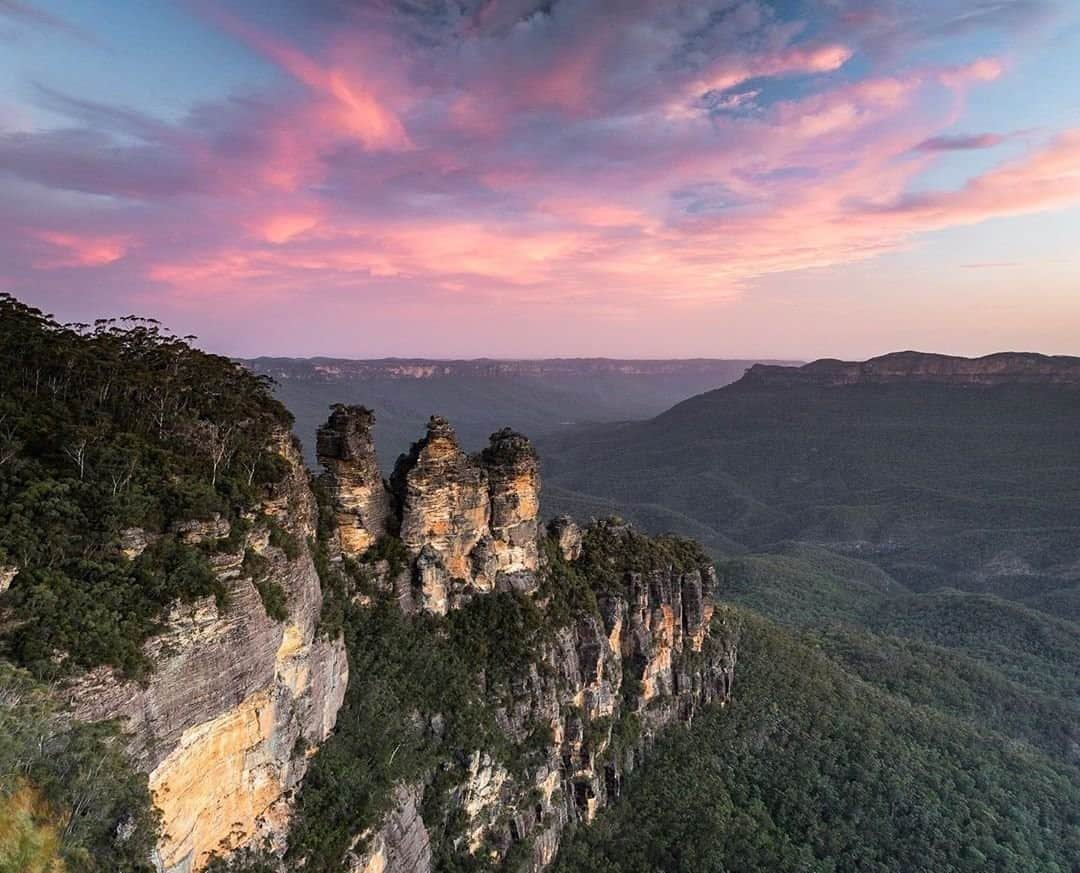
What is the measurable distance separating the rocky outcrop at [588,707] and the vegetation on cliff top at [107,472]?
1469 cm

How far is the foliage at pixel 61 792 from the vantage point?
13.5m

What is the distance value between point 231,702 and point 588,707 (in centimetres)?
2824

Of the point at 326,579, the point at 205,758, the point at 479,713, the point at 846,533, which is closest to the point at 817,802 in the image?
the point at 479,713

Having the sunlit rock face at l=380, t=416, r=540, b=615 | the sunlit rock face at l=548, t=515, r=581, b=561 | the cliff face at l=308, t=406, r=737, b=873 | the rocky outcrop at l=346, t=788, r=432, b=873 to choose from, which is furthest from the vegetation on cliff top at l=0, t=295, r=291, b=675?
the sunlit rock face at l=548, t=515, r=581, b=561

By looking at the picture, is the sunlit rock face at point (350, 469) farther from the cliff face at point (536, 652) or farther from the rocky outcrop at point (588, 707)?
the rocky outcrop at point (588, 707)

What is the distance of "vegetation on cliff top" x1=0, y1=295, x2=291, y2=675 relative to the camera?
54.0ft

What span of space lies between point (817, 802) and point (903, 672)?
32.5 metres

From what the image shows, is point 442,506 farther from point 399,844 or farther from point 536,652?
point 399,844

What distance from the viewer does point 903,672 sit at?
69.8 metres

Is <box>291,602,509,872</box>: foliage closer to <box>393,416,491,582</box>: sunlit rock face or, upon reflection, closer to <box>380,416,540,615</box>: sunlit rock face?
<box>380,416,540,615</box>: sunlit rock face

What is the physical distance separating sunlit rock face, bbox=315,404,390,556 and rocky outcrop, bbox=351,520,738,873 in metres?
12.7

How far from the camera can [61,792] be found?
1441 cm

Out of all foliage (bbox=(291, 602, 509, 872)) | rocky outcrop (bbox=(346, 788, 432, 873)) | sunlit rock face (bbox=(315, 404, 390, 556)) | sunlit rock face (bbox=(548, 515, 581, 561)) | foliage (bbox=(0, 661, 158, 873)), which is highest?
sunlit rock face (bbox=(315, 404, 390, 556))

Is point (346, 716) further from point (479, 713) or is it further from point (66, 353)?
point (66, 353)
